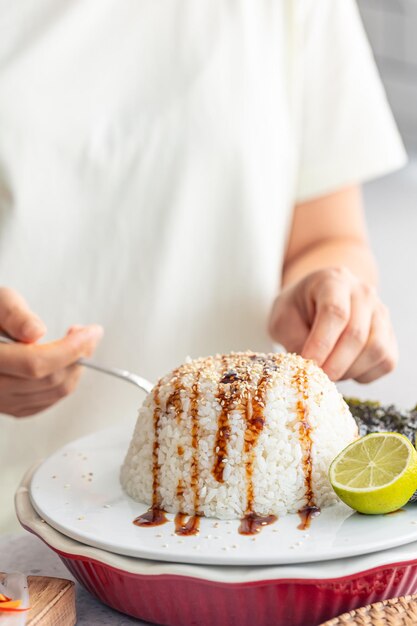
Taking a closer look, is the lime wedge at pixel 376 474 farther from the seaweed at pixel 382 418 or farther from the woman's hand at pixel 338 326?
the woman's hand at pixel 338 326

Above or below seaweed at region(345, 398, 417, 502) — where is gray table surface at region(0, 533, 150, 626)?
below

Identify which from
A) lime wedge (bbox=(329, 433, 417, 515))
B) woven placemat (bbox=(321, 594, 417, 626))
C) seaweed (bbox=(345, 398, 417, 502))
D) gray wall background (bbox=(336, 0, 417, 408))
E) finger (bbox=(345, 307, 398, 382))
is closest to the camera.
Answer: woven placemat (bbox=(321, 594, 417, 626))

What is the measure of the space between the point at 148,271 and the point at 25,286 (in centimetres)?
26

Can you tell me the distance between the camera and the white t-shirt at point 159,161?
1711 millimetres

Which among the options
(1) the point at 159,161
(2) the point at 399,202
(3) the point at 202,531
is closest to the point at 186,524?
(3) the point at 202,531

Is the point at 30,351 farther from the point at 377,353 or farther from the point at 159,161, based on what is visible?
the point at 159,161

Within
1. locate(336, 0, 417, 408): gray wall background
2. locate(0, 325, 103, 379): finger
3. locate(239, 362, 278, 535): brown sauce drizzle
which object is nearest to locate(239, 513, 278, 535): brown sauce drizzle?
locate(239, 362, 278, 535): brown sauce drizzle

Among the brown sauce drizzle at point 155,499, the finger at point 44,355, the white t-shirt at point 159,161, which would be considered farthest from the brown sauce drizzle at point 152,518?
the white t-shirt at point 159,161

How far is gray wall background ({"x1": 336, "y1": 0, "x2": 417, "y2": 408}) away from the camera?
13.0 ft

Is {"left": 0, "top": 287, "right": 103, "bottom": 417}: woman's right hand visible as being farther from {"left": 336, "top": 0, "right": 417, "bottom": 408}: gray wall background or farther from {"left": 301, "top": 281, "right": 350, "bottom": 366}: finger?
{"left": 336, "top": 0, "right": 417, "bottom": 408}: gray wall background

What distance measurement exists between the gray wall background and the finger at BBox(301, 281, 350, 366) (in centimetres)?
197

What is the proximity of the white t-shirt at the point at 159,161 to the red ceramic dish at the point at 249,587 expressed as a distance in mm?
809

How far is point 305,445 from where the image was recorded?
106 cm

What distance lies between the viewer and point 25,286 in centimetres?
172
